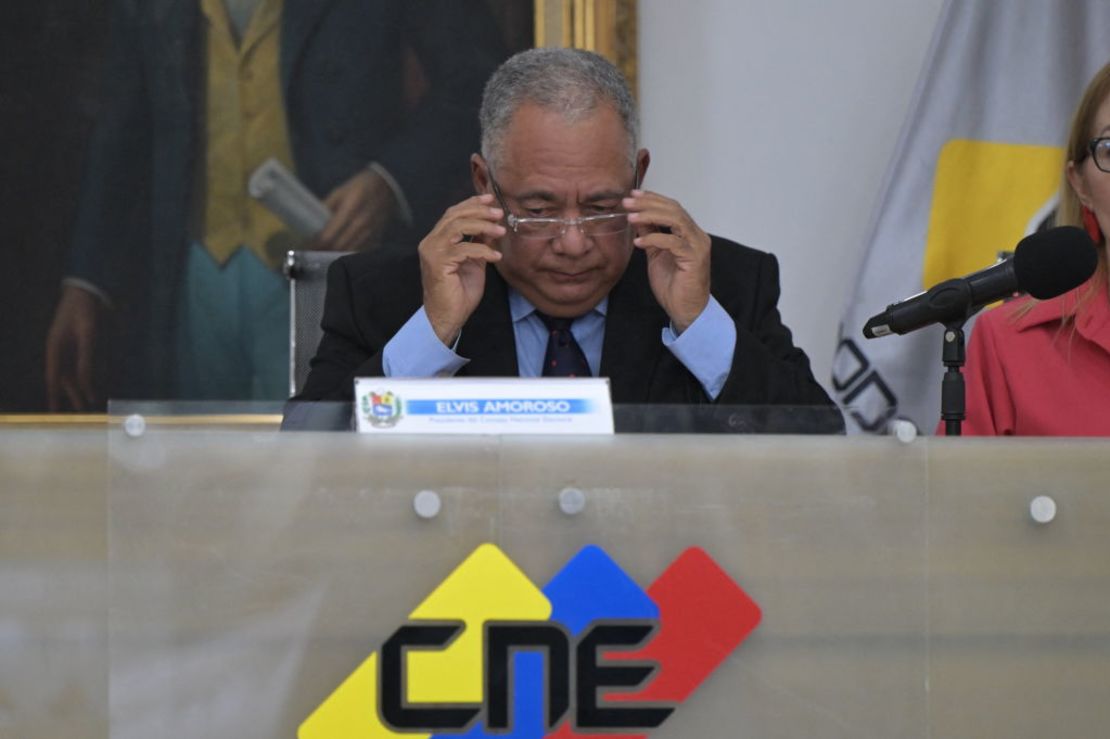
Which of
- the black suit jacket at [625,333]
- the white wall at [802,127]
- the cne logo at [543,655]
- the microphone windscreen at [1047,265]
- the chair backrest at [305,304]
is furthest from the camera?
the white wall at [802,127]

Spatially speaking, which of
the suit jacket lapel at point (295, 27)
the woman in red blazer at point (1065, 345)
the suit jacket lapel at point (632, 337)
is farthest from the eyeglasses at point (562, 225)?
the suit jacket lapel at point (295, 27)

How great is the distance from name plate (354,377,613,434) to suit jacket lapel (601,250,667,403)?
639mm

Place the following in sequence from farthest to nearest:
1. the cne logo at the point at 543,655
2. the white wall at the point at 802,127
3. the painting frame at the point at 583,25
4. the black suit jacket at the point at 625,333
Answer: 1. the white wall at the point at 802,127
2. the painting frame at the point at 583,25
3. the black suit jacket at the point at 625,333
4. the cne logo at the point at 543,655

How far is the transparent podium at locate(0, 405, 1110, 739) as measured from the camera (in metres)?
1.24

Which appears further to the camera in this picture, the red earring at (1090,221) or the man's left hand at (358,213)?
the man's left hand at (358,213)

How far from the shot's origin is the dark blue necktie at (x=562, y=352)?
2.05 m

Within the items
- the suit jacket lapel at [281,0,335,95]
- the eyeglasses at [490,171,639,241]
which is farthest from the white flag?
the suit jacket lapel at [281,0,335,95]

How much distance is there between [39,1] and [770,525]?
2281 millimetres

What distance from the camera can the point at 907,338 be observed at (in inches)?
117

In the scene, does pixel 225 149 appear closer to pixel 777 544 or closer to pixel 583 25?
pixel 583 25

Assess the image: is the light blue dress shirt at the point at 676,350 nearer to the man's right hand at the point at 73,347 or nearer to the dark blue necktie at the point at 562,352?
the dark blue necktie at the point at 562,352

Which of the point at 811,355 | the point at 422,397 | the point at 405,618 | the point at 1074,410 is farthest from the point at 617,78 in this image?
the point at 811,355

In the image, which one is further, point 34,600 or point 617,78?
point 617,78

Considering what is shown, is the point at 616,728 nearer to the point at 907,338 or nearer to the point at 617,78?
the point at 617,78
